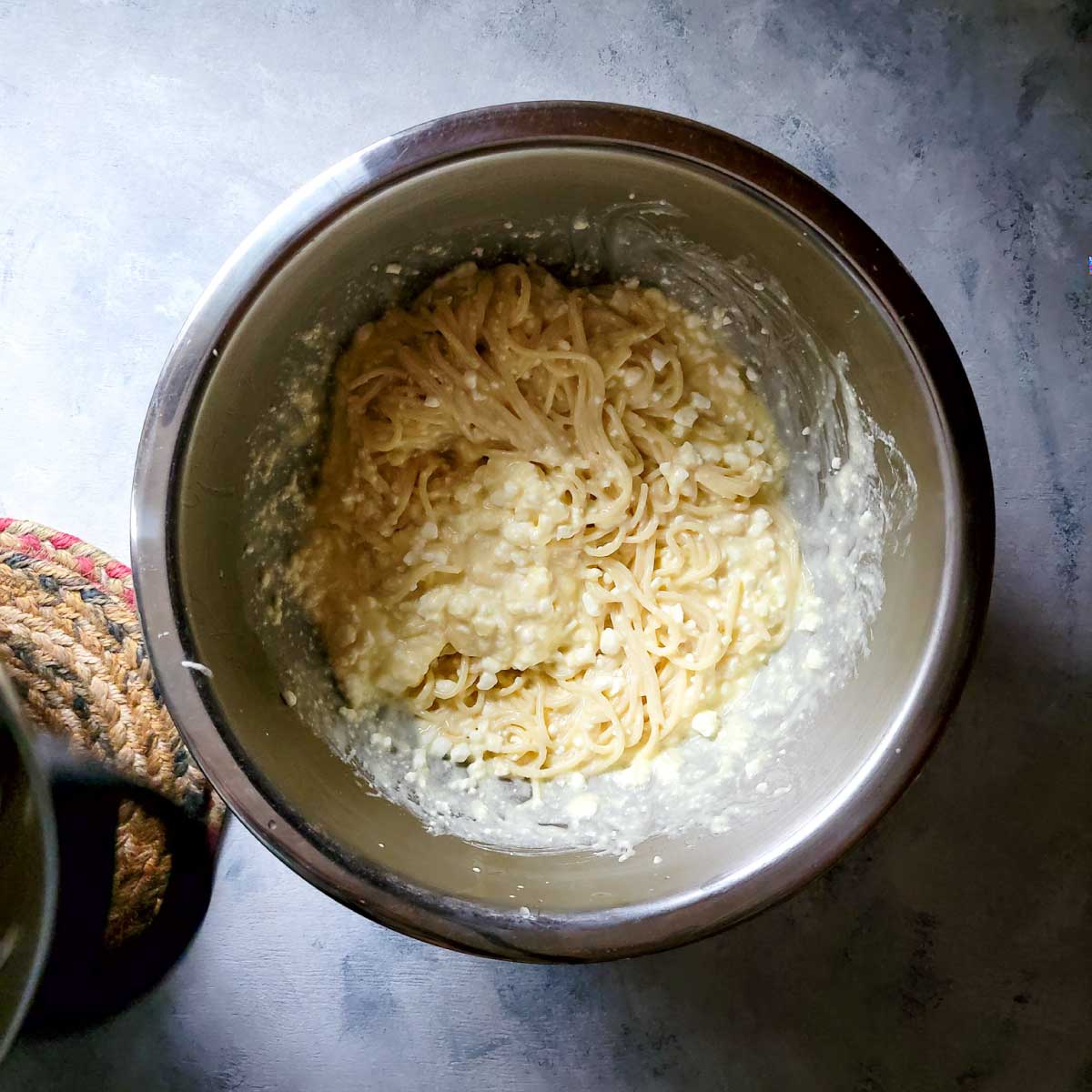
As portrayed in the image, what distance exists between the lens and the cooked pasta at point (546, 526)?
5.22 ft

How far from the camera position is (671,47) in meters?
1.81

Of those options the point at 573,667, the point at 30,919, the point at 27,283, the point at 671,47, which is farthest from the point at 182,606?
the point at 671,47

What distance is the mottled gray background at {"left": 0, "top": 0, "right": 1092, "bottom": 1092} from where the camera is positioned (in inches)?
70.3

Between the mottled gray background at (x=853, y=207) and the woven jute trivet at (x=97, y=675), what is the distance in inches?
4.1

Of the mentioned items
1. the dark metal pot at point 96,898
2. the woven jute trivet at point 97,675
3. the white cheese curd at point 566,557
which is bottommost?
the dark metal pot at point 96,898

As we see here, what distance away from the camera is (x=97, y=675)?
1701 mm

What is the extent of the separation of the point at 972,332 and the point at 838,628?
0.69m

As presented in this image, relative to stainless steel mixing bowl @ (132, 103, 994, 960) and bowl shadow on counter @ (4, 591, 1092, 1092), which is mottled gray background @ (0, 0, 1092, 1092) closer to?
bowl shadow on counter @ (4, 591, 1092, 1092)

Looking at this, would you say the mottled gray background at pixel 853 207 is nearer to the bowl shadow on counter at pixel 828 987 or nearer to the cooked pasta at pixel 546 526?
the bowl shadow on counter at pixel 828 987

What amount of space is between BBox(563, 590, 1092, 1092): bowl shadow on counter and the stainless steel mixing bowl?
545 millimetres

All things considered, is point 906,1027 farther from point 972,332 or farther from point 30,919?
point 30,919

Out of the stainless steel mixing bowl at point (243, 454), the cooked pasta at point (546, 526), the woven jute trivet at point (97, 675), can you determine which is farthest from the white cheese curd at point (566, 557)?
the woven jute trivet at point (97, 675)

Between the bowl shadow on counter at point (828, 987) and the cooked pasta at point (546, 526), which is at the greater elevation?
the cooked pasta at point (546, 526)

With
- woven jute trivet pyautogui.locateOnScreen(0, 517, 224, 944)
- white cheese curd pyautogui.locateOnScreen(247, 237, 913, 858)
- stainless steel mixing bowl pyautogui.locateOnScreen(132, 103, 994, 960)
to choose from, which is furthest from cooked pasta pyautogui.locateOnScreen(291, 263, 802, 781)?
woven jute trivet pyautogui.locateOnScreen(0, 517, 224, 944)
